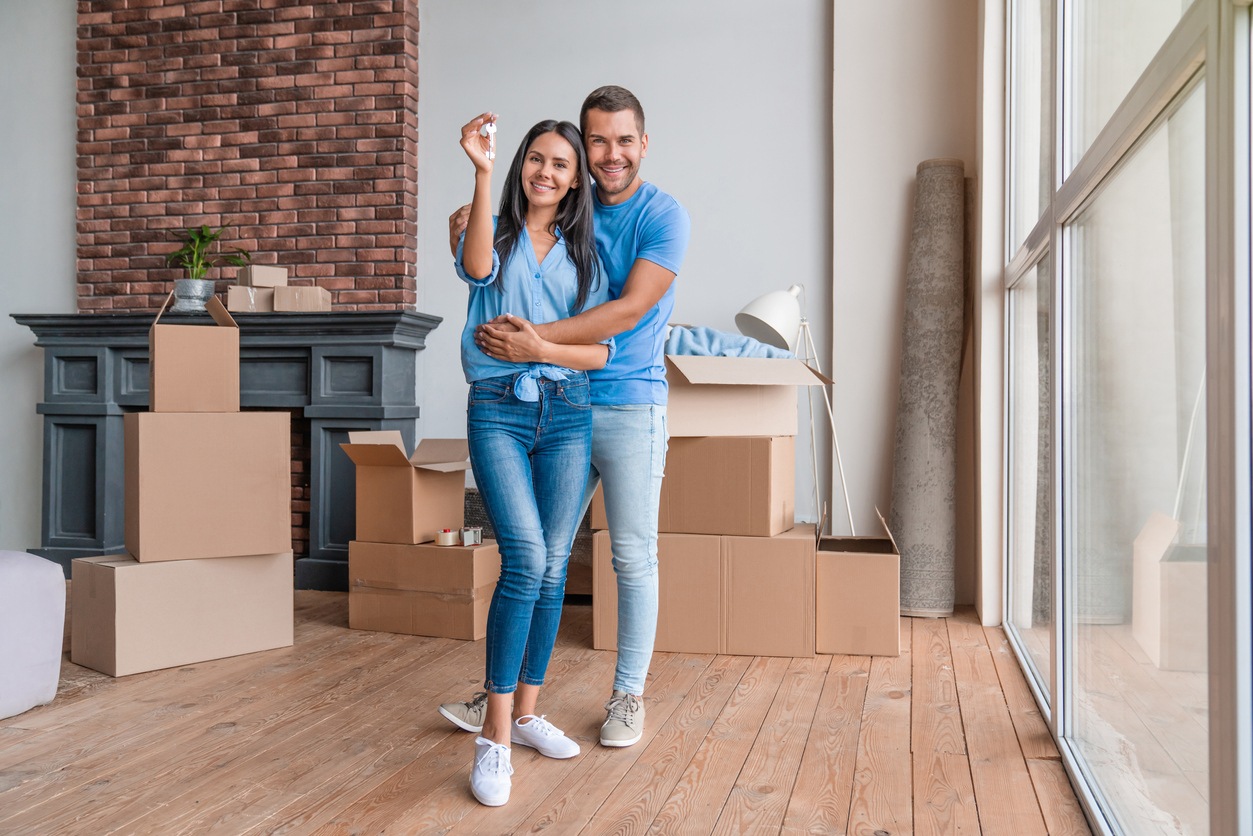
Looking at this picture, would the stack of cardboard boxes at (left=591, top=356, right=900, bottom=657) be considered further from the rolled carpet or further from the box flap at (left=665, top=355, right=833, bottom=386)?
the rolled carpet

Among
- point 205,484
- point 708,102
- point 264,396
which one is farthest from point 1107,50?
point 264,396

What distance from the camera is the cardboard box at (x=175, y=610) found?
278 cm

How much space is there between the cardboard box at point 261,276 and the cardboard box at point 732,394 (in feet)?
6.47

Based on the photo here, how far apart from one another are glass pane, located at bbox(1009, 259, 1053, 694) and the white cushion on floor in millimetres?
2358

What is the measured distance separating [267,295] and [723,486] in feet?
7.19

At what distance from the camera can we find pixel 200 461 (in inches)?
115

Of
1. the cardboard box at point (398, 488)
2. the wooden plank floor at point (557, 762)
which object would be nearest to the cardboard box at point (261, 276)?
the cardboard box at point (398, 488)

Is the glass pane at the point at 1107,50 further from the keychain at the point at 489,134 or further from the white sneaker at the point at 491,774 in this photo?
the white sneaker at the point at 491,774

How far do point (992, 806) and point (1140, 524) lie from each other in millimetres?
674

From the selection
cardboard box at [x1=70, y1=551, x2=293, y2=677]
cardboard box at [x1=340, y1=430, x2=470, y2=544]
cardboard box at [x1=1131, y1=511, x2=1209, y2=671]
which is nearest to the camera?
cardboard box at [x1=1131, y1=511, x2=1209, y2=671]

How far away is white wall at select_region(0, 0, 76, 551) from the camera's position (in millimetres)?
4664

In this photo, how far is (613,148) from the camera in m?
2.04

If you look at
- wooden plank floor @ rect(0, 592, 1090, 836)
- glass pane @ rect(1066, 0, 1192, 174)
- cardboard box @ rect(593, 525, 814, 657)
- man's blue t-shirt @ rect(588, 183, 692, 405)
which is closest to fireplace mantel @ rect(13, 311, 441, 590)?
wooden plank floor @ rect(0, 592, 1090, 836)

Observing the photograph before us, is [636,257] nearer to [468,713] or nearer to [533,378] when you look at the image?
[533,378]
